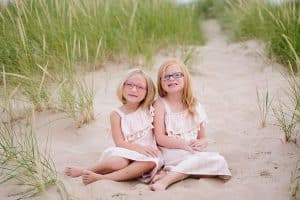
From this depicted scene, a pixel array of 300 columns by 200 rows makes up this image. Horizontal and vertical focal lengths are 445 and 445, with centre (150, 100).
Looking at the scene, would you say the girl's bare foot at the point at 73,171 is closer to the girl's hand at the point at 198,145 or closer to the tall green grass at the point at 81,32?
the girl's hand at the point at 198,145

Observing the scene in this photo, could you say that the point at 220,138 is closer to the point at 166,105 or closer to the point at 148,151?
the point at 166,105

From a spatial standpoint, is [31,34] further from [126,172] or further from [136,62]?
[126,172]

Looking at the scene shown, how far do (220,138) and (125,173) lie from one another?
900 millimetres

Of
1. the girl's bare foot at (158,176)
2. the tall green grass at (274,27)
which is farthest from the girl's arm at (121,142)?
the tall green grass at (274,27)

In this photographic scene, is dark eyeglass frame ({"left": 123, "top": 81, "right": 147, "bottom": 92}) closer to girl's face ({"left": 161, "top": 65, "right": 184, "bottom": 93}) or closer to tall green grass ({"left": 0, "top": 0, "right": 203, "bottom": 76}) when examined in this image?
girl's face ({"left": 161, "top": 65, "right": 184, "bottom": 93})

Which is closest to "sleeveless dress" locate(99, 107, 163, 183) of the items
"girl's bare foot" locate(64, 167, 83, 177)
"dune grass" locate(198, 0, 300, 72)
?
"girl's bare foot" locate(64, 167, 83, 177)

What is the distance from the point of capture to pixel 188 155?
237 cm

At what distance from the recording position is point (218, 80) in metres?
4.42

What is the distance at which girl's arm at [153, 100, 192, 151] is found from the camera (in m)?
2.41

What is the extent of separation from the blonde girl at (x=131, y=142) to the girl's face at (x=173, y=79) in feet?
0.30

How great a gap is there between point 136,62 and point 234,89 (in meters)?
1.03

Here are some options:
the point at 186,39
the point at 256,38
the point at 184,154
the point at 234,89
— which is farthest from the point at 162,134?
the point at 256,38

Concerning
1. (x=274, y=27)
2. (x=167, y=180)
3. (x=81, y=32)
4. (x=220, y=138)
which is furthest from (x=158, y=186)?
(x=274, y=27)

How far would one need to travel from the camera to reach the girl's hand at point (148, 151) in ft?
7.59
